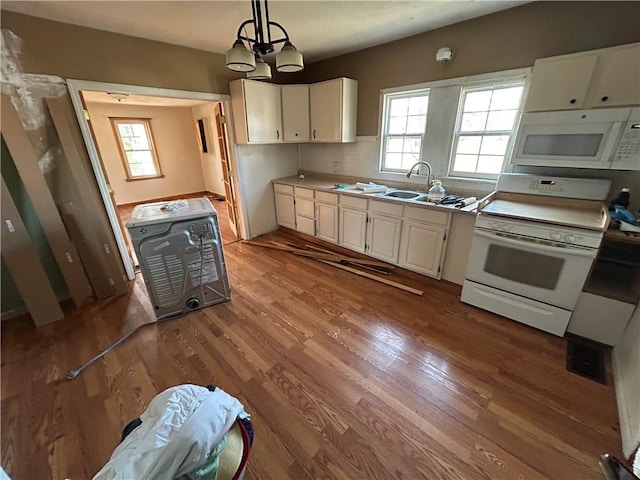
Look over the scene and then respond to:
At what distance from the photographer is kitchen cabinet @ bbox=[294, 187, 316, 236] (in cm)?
380

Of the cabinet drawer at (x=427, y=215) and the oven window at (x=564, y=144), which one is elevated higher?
the oven window at (x=564, y=144)

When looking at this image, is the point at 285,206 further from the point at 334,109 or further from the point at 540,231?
the point at 540,231

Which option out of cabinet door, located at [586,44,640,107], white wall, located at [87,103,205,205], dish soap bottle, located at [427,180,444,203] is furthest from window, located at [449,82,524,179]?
white wall, located at [87,103,205,205]

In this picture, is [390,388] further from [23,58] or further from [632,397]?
[23,58]

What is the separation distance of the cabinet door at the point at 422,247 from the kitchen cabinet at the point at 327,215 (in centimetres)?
99

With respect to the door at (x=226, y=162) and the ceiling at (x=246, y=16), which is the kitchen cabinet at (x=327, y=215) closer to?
the door at (x=226, y=162)

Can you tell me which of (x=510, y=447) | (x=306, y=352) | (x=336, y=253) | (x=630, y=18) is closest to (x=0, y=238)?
(x=306, y=352)

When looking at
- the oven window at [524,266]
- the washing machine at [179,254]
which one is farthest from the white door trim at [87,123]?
the oven window at [524,266]

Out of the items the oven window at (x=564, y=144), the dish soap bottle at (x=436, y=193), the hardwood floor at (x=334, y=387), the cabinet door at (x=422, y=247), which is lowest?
the hardwood floor at (x=334, y=387)

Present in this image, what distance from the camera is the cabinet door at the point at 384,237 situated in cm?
304

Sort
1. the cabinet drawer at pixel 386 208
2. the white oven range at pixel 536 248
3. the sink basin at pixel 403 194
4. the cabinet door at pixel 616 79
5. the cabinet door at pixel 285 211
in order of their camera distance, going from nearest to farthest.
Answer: the cabinet door at pixel 616 79, the white oven range at pixel 536 248, the cabinet drawer at pixel 386 208, the sink basin at pixel 403 194, the cabinet door at pixel 285 211

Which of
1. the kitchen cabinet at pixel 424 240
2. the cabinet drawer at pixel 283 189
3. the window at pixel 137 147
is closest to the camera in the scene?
the kitchen cabinet at pixel 424 240

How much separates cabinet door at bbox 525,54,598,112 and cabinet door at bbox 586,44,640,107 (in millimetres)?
46

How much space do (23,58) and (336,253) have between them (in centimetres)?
351
